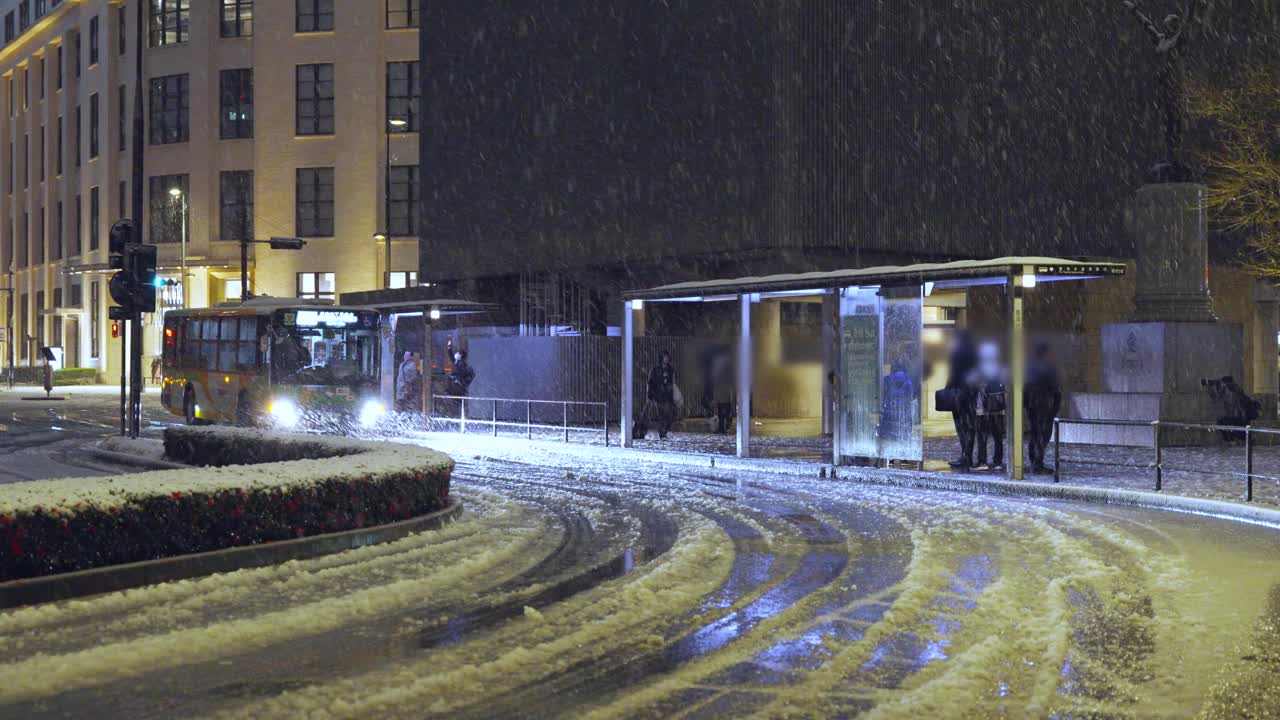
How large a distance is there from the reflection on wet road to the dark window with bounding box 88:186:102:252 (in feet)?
224

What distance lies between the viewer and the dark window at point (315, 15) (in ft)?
216

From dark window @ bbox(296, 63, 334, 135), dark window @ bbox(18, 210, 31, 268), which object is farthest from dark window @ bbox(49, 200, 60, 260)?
dark window @ bbox(296, 63, 334, 135)

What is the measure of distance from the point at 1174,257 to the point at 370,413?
61.6 feet

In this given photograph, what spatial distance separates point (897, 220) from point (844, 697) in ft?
89.4

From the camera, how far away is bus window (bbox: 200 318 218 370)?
33188 mm

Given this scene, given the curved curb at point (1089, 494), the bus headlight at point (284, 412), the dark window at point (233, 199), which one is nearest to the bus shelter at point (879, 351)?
the curved curb at point (1089, 494)

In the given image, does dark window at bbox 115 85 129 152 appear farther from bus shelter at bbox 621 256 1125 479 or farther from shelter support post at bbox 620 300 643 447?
bus shelter at bbox 621 256 1125 479

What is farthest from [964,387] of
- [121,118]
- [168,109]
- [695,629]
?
[121,118]

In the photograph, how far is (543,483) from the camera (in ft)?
64.7

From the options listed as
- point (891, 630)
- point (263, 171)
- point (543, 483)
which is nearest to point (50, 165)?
point (263, 171)

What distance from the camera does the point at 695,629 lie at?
873 cm

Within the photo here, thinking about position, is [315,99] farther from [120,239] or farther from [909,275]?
[909,275]

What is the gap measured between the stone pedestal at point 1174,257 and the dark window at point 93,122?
63.6 meters

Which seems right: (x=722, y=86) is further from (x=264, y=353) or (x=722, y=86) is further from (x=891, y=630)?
(x=891, y=630)
